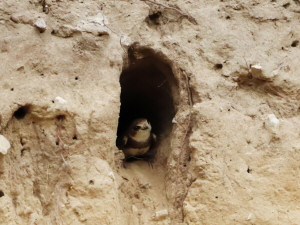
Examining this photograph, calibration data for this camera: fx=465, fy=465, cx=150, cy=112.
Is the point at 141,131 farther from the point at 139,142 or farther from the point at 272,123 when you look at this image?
the point at 272,123

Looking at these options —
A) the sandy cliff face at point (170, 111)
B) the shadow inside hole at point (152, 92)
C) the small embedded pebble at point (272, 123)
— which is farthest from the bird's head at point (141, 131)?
the small embedded pebble at point (272, 123)

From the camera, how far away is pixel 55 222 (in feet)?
9.41

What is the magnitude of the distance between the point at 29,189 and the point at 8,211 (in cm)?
21

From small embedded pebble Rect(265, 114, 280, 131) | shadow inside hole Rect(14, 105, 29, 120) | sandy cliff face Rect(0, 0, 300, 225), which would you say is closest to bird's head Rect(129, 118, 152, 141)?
sandy cliff face Rect(0, 0, 300, 225)

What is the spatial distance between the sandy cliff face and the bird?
0.29 m

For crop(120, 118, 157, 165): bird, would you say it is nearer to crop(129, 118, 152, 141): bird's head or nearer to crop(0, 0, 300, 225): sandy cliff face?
crop(129, 118, 152, 141): bird's head

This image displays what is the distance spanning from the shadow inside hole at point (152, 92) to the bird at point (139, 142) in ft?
0.35

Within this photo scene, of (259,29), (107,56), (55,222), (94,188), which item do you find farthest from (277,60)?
(55,222)

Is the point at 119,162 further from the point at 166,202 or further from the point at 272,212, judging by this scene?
the point at 272,212

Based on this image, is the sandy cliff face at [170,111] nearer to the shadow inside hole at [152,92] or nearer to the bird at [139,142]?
the shadow inside hole at [152,92]

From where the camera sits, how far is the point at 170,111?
3.92m

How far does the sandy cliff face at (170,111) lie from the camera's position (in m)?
2.98

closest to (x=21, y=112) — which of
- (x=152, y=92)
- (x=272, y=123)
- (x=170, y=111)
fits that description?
(x=170, y=111)

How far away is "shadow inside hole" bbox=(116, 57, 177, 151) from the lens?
3.74 m
